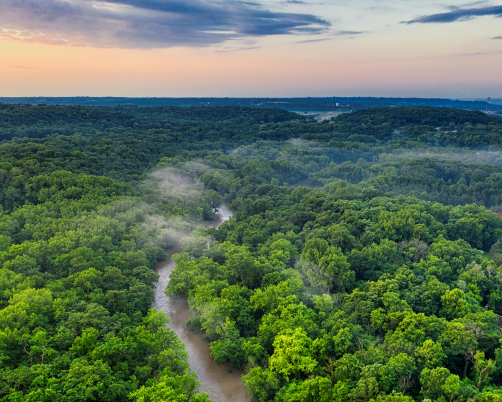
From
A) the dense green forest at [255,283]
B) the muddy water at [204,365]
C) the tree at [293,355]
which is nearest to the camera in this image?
the dense green forest at [255,283]

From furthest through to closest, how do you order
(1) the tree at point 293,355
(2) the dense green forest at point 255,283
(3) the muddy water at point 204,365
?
(3) the muddy water at point 204,365 → (1) the tree at point 293,355 → (2) the dense green forest at point 255,283

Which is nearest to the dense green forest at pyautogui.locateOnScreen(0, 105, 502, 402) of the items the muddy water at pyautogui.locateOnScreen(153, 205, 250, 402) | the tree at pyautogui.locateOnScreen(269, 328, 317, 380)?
the tree at pyautogui.locateOnScreen(269, 328, 317, 380)

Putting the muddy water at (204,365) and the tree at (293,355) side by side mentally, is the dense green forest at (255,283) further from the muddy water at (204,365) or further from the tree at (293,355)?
the muddy water at (204,365)

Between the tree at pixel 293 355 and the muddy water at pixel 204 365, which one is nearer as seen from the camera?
the tree at pixel 293 355

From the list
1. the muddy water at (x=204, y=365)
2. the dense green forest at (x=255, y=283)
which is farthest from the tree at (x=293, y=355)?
the muddy water at (x=204, y=365)

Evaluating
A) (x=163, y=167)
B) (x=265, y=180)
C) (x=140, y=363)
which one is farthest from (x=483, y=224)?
(x=163, y=167)

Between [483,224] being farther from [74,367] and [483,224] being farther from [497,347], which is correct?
[74,367]
